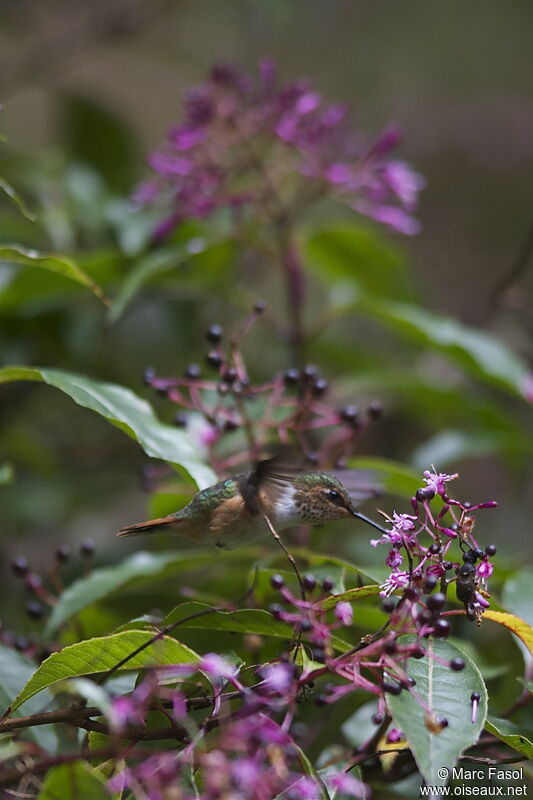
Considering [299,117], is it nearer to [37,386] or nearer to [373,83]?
[37,386]

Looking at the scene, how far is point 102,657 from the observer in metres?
0.79

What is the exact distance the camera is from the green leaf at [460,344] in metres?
1.50

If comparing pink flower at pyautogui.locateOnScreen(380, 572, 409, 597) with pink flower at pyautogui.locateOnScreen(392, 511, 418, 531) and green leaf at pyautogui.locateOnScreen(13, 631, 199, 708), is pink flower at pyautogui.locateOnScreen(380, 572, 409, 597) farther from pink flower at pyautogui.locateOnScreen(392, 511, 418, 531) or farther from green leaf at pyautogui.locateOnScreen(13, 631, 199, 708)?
green leaf at pyautogui.locateOnScreen(13, 631, 199, 708)

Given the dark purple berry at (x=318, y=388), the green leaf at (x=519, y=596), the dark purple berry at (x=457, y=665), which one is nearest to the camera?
the dark purple berry at (x=457, y=665)

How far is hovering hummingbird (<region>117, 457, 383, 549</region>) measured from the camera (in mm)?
949

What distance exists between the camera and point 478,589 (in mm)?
792

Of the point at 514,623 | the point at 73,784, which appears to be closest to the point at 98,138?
the point at 514,623

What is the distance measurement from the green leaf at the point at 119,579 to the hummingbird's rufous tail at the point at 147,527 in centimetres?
14

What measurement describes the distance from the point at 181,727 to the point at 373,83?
10.7 feet

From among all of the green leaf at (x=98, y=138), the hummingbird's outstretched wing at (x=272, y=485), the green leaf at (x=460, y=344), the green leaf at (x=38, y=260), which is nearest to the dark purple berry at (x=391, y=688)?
the hummingbird's outstretched wing at (x=272, y=485)

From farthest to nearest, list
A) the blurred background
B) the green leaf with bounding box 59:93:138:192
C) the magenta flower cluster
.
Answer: the green leaf with bounding box 59:93:138:192, the blurred background, the magenta flower cluster

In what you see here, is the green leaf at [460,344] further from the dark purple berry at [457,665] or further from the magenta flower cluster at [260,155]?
the dark purple berry at [457,665]

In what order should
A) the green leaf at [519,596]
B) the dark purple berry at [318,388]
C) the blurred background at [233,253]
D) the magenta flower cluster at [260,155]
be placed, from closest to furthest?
the green leaf at [519,596]
the dark purple berry at [318,388]
the magenta flower cluster at [260,155]
the blurred background at [233,253]

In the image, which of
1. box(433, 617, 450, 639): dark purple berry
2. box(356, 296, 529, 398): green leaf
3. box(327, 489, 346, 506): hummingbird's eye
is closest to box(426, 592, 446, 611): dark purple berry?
box(433, 617, 450, 639): dark purple berry
